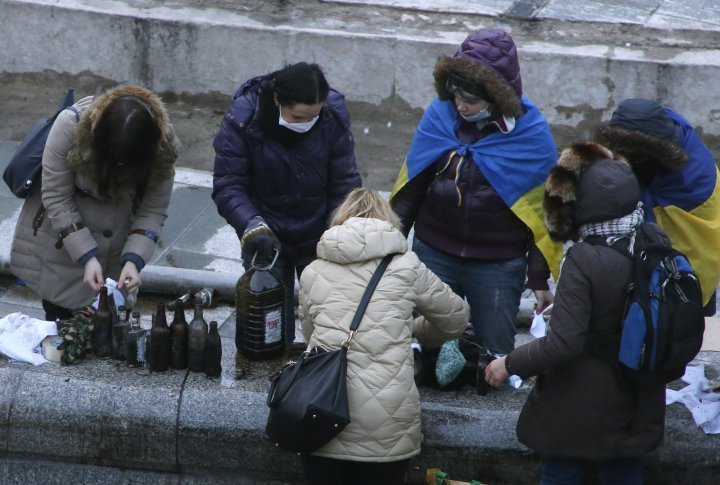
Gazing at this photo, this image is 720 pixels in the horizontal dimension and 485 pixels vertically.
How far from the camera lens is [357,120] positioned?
29.9 feet

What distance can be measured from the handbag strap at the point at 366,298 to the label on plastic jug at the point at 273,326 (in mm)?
817

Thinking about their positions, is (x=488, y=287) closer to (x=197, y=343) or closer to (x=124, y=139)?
(x=197, y=343)

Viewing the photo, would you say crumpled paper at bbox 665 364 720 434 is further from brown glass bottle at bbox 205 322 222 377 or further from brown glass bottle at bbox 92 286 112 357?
brown glass bottle at bbox 92 286 112 357

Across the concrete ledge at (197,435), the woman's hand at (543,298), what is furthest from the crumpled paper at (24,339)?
the woman's hand at (543,298)

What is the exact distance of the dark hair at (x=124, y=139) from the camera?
4.41m

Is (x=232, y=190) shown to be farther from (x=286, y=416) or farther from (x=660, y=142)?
(x=660, y=142)

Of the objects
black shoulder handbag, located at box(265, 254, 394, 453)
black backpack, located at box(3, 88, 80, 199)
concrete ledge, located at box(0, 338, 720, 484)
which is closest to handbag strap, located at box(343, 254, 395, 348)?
black shoulder handbag, located at box(265, 254, 394, 453)

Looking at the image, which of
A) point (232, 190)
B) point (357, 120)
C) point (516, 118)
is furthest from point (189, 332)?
point (357, 120)

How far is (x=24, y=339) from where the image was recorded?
4.61m

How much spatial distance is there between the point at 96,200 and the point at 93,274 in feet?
1.10

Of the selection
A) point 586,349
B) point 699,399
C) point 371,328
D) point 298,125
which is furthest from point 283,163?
point 699,399

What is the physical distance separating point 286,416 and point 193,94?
5962mm

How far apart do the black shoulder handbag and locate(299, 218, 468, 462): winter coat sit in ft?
0.13

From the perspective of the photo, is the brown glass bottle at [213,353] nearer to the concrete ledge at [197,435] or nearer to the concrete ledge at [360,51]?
the concrete ledge at [197,435]
